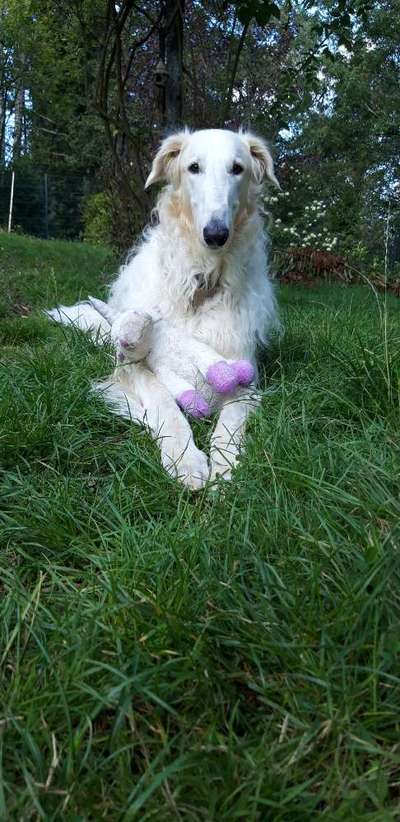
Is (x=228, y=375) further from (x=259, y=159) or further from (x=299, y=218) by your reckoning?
(x=299, y=218)

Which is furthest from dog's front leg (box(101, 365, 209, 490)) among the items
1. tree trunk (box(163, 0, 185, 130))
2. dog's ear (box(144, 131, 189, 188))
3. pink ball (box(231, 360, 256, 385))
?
tree trunk (box(163, 0, 185, 130))

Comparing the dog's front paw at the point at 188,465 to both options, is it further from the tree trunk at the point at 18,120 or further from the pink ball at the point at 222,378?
the tree trunk at the point at 18,120

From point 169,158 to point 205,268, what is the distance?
0.71m

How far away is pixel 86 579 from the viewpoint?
1.46 meters

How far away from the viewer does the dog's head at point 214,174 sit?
273 cm

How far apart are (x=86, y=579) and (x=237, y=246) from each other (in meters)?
2.04

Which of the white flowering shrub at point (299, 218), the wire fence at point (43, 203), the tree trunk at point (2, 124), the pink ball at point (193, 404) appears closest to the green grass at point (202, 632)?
the pink ball at point (193, 404)

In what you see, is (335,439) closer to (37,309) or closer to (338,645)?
(338,645)

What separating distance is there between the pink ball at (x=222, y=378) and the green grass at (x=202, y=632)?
491 millimetres

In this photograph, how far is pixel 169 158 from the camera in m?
3.31

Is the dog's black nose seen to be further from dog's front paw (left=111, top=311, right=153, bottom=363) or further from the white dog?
dog's front paw (left=111, top=311, right=153, bottom=363)

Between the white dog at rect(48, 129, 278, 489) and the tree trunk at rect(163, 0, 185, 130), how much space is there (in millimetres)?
2224

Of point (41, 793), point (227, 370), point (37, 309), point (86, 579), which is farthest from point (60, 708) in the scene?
point (37, 309)

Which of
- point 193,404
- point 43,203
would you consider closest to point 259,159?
point 193,404
